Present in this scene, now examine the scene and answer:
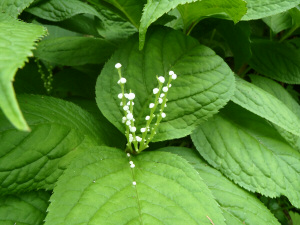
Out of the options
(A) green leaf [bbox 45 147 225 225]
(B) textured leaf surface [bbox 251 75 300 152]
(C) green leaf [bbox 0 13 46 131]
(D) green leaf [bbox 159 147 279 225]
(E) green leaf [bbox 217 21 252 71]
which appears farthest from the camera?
(B) textured leaf surface [bbox 251 75 300 152]

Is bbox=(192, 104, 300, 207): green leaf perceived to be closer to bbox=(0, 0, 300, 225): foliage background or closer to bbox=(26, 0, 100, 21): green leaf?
bbox=(0, 0, 300, 225): foliage background

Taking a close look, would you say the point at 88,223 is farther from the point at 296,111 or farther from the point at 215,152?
the point at 296,111

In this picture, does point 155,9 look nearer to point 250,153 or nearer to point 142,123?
point 142,123

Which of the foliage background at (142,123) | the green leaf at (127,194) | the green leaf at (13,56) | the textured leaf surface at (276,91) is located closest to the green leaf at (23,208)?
the foliage background at (142,123)

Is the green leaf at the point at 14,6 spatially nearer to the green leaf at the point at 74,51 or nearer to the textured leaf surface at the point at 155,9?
the green leaf at the point at 74,51

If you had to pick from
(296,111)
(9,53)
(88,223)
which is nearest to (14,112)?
(9,53)

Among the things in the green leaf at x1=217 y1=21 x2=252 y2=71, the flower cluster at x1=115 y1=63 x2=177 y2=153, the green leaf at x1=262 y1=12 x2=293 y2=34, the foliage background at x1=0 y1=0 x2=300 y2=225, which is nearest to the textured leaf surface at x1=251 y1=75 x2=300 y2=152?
the foliage background at x1=0 y1=0 x2=300 y2=225
